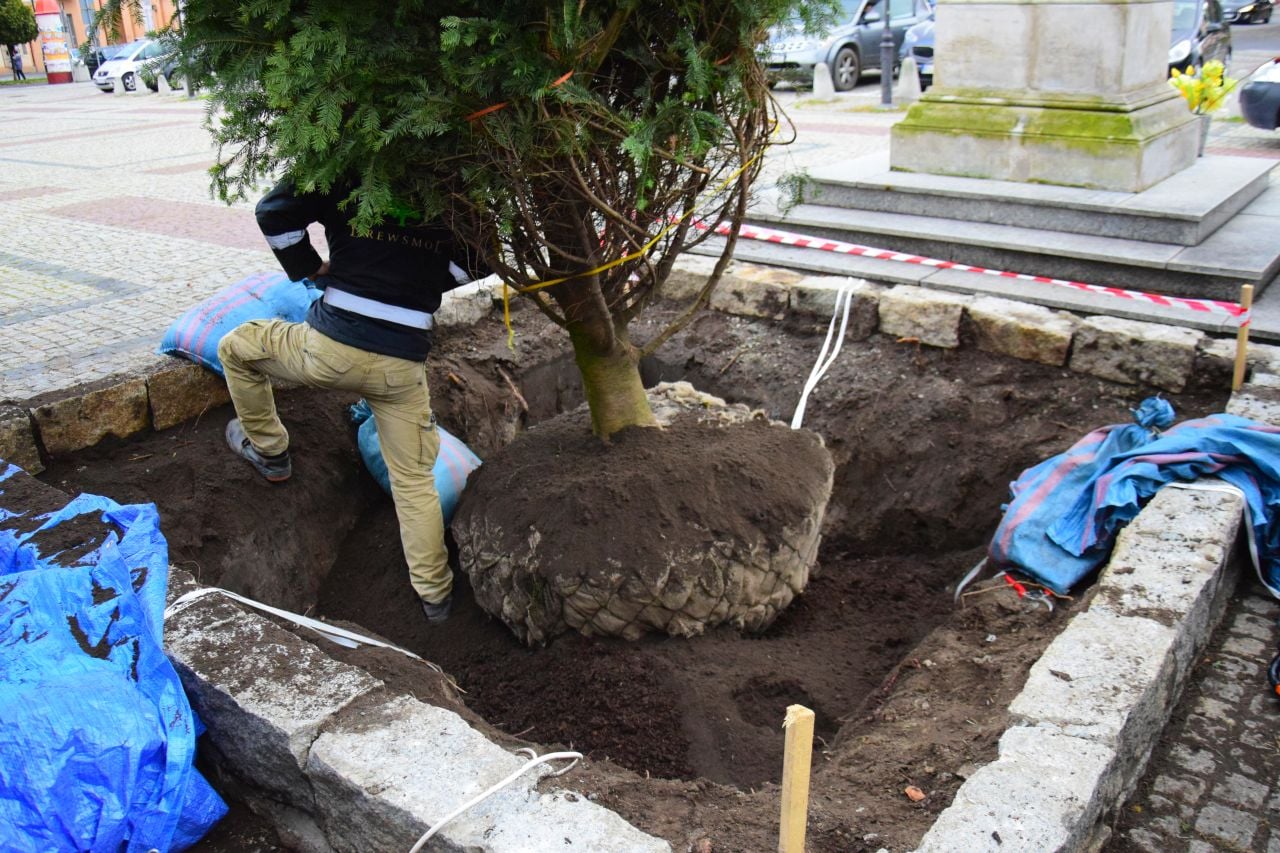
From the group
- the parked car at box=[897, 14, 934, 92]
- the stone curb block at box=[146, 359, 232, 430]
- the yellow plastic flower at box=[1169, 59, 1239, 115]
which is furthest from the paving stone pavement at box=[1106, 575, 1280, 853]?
the parked car at box=[897, 14, 934, 92]

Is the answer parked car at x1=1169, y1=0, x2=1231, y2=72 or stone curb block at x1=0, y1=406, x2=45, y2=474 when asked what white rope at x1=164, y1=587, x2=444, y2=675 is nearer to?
stone curb block at x1=0, y1=406, x2=45, y2=474

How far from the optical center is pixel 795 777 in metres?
2.22

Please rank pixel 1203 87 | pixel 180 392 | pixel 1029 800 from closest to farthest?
pixel 1029 800, pixel 180 392, pixel 1203 87

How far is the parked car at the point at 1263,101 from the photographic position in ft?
37.0

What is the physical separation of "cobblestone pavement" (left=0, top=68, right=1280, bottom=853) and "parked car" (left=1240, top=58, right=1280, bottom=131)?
27 centimetres

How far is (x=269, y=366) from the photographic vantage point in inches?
167

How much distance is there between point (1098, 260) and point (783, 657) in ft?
12.6

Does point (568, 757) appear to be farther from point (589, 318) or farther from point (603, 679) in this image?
point (589, 318)

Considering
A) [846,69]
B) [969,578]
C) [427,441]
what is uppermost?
[846,69]

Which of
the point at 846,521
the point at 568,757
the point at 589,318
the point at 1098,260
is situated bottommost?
the point at 846,521

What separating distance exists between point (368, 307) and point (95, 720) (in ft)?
5.65

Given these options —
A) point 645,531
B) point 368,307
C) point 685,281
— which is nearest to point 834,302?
point 685,281

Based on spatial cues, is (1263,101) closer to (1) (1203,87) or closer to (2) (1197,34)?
(2) (1197,34)

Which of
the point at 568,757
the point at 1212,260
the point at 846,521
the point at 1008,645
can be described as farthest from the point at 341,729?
the point at 1212,260
